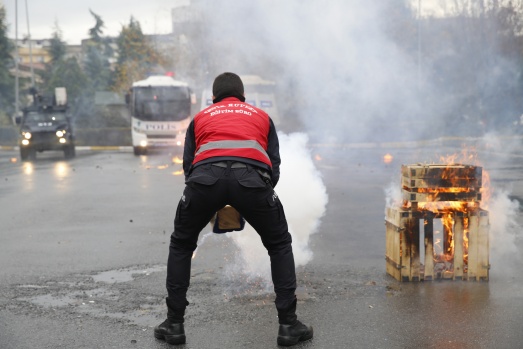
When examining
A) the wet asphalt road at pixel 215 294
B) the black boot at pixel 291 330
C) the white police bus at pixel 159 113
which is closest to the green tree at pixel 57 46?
the white police bus at pixel 159 113

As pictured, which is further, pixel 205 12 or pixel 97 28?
pixel 97 28

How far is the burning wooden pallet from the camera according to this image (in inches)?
250

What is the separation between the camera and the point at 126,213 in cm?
1173

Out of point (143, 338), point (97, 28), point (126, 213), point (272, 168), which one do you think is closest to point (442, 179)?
point (272, 168)

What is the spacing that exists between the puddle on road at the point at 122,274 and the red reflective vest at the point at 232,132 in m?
2.38

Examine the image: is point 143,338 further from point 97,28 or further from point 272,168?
point 97,28

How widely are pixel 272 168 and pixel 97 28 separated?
93.4 m

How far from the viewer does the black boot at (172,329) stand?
490cm

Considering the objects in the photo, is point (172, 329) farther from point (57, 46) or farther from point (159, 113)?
point (57, 46)

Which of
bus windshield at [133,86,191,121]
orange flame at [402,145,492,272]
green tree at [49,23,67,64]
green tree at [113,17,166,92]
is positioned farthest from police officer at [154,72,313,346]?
green tree at [49,23,67,64]

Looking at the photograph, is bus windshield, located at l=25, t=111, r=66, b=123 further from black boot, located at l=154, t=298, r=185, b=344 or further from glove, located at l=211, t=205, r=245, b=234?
black boot, located at l=154, t=298, r=185, b=344

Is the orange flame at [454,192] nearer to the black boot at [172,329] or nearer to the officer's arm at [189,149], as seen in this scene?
the officer's arm at [189,149]

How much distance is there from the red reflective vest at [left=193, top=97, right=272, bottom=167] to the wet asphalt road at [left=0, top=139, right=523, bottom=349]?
1246 millimetres

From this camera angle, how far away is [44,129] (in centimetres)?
2864
